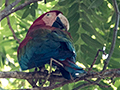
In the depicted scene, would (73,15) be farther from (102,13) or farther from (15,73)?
(15,73)

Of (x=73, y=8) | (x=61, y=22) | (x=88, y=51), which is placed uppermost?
(x=73, y=8)

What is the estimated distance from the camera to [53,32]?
7.22 feet

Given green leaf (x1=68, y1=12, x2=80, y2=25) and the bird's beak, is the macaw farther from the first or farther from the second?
green leaf (x1=68, y1=12, x2=80, y2=25)

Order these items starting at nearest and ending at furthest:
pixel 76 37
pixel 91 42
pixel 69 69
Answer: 1. pixel 69 69
2. pixel 91 42
3. pixel 76 37

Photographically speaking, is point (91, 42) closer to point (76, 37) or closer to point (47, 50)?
point (76, 37)

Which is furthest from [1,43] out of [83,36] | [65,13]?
[83,36]

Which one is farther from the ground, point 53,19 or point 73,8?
point 73,8

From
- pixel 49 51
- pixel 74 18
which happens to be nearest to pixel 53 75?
pixel 49 51

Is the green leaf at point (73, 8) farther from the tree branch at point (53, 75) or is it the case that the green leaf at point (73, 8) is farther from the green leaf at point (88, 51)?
the tree branch at point (53, 75)

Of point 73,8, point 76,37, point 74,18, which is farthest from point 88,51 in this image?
point 73,8

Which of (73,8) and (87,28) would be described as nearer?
(87,28)

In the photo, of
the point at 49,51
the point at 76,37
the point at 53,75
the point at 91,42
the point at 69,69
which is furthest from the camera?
the point at 76,37

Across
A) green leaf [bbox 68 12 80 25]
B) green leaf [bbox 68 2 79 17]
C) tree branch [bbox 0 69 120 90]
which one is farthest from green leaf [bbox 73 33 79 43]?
tree branch [bbox 0 69 120 90]

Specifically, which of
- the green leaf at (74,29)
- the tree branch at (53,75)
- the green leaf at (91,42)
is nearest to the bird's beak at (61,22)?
the green leaf at (74,29)
